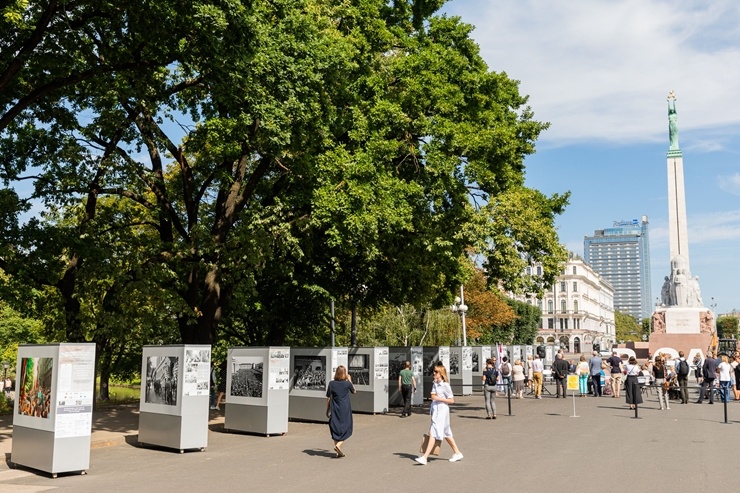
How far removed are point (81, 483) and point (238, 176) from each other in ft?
38.8

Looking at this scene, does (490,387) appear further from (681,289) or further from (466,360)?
(681,289)

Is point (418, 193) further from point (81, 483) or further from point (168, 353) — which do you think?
point (81, 483)

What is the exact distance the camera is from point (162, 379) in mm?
15516

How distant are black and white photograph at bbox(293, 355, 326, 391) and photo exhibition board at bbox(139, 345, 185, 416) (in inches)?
240

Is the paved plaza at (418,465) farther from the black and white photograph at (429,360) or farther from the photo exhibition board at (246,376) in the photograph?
the black and white photograph at (429,360)

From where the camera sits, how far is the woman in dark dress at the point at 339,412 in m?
13.8

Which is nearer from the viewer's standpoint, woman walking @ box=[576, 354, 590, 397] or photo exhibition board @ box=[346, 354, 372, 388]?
photo exhibition board @ box=[346, 354, 372, 388]

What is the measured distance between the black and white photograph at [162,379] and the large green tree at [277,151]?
4519 mm

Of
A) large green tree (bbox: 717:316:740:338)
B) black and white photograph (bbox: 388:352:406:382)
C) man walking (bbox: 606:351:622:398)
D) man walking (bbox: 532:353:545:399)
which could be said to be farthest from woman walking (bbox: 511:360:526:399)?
large green tree (bbox: 717:316:740:338)

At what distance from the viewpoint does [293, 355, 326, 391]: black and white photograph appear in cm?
2100

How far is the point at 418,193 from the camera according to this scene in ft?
65.3

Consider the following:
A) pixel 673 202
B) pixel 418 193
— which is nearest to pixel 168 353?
pixel 418 193

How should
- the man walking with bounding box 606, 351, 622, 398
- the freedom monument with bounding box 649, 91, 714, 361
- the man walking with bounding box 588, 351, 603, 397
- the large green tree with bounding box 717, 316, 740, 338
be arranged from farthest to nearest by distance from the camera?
the large green tree with bounding box 717, 316, 740, 338 < the freedom monument with bounding box 649, 91, 714, 361 < the man walking with bounding box 588, 351, 603, 397 < the man walking with bounding box 606, 351, 622, 398

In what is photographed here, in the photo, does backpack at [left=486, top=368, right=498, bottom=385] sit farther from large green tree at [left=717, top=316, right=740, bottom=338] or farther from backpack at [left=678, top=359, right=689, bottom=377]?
large green tree at [left=717, top=316, right=740, bottom=338]
